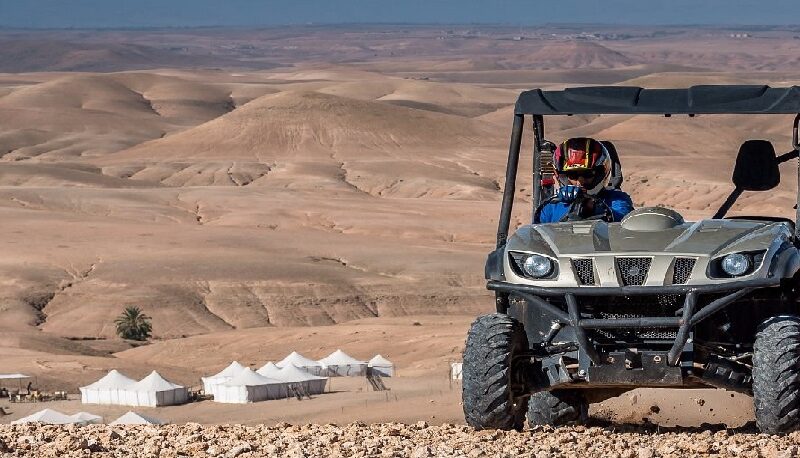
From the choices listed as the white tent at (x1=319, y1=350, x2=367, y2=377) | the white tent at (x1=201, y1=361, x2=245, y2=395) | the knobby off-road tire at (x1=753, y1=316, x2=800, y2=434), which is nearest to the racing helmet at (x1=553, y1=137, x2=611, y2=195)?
the knobby off-road tire at (x1=753, y1=316, x2=800, y2=434)

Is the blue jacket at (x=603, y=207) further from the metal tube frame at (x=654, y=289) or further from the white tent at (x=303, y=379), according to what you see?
the white tent at (x=303, y=379)

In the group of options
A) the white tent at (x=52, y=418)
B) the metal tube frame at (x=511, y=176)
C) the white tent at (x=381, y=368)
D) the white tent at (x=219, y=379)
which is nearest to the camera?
the metal tube frame at (x=511, y=176)

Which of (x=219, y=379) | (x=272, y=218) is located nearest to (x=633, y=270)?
(x=219, y=379)

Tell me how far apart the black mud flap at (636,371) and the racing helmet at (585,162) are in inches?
55.1

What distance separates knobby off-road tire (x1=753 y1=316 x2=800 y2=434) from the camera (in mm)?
8125

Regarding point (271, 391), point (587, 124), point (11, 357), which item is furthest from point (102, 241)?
point (587, 124)

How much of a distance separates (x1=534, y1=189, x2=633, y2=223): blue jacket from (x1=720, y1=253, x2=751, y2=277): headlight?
1.19 metres

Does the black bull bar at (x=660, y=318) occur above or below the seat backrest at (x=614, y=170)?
below

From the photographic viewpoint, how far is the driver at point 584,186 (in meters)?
9.24

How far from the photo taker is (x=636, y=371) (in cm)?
821

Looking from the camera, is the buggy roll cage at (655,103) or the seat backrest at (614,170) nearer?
the buggy roll cage at (655,103)

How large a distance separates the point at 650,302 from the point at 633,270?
9.7 inches

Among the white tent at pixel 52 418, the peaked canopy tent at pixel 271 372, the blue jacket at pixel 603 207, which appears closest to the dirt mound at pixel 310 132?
the peaked canopy tent at pixel 271 372

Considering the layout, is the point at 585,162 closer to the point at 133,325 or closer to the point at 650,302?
the point at 650,302
